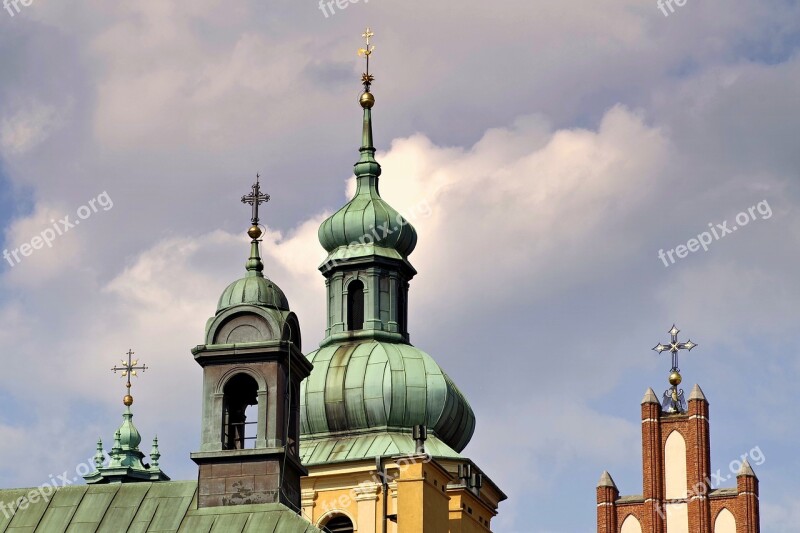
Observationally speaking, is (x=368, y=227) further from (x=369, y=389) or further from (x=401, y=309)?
(x=369, y=389)

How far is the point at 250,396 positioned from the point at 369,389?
1635 cm

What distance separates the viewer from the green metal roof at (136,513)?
64.8 metres

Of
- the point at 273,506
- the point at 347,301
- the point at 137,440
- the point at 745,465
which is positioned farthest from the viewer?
the point at 137,440

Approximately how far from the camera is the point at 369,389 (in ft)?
275

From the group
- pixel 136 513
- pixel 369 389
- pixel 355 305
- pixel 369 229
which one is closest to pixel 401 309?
pixel 355 305

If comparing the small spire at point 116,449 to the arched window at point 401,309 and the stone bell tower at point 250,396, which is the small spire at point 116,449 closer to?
the arched window at point 401,309

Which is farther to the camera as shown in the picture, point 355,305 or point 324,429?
point 355,305

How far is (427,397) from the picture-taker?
8362cm

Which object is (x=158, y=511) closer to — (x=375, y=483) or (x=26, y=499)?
(x=26, y=499)

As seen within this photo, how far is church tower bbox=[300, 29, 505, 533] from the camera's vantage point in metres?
81.2

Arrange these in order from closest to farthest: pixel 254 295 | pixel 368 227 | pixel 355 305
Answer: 1. pixel 254 295
2. pixel 355 305
3. pixel 368 227

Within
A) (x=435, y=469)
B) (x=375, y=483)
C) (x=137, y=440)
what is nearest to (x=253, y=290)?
(x=435, y=469)

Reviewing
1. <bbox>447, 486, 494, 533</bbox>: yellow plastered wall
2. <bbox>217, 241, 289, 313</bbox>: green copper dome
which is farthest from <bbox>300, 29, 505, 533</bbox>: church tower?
<bbox>217, 241, 289, 313</bbox>: green copper dome

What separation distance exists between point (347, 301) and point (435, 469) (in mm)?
22121
